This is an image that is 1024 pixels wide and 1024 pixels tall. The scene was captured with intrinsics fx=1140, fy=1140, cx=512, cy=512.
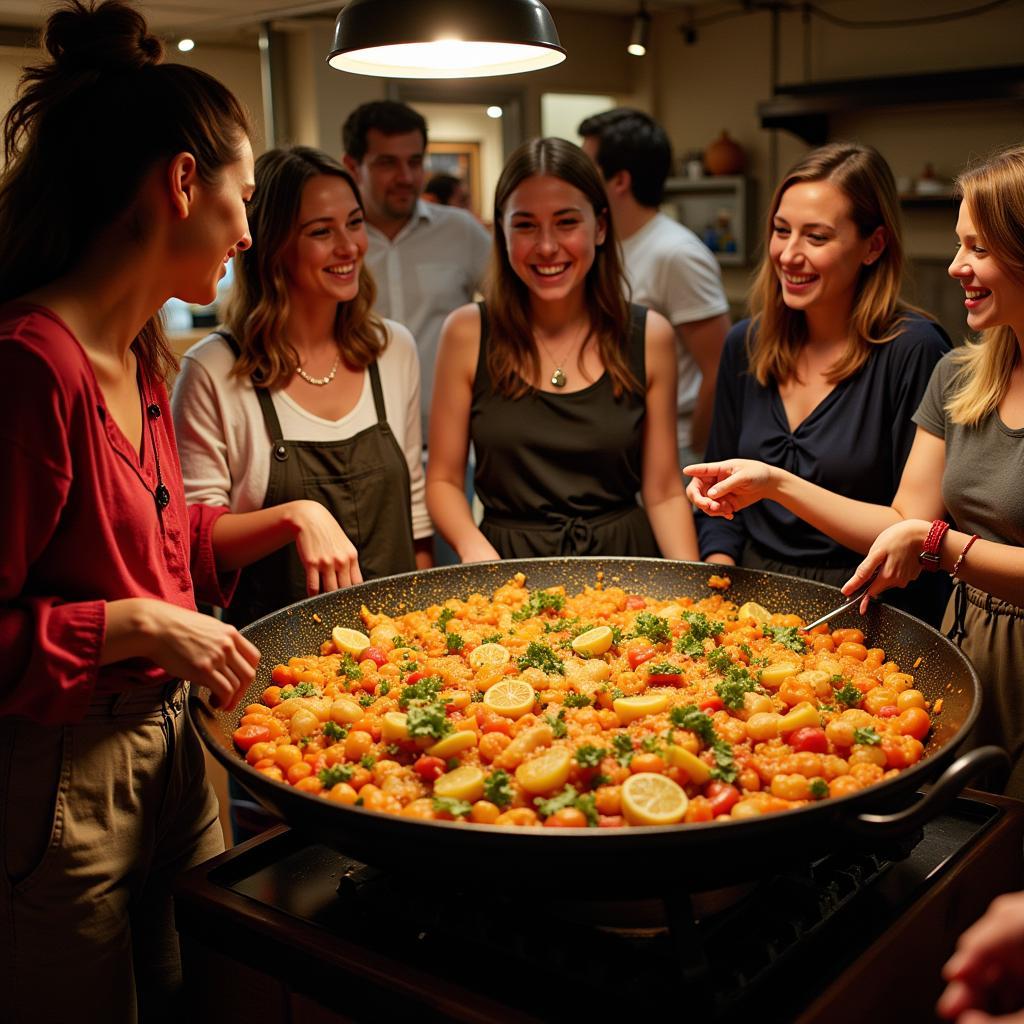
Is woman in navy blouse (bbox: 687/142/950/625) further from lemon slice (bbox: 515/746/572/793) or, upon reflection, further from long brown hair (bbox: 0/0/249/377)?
long brown hair (bbox: 0/0/249/377)

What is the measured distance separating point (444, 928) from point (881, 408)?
5.07 ft

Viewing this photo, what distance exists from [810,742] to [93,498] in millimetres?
1012

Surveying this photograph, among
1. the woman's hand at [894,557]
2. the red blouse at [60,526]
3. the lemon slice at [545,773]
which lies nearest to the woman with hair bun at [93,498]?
the red blouse at [60,526]

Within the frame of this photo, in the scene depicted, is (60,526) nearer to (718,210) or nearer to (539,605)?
(539,605)

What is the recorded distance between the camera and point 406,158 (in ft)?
12.9

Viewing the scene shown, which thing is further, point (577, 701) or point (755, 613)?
point (755, 613)

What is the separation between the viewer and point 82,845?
1.55 metres

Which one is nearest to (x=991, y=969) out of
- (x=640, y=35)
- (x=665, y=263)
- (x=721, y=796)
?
(x=721, y=796)

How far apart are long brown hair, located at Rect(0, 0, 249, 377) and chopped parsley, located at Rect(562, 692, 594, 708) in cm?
91

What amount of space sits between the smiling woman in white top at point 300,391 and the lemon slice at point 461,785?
103 cm

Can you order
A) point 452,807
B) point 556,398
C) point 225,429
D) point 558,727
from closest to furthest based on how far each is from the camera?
point 452,807 → point 558,727 → point 225,429 → point 556,398

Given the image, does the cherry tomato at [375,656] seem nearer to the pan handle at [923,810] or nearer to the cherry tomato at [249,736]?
the cherry tomato at [249,736]

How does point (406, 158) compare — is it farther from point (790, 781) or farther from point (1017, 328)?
point (790, 781)

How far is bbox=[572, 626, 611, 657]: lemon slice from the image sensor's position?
198 cm
